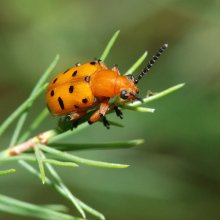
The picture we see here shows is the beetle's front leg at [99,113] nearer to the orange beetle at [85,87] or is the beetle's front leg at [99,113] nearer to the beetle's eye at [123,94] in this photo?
the beetle's eye at [123,94]

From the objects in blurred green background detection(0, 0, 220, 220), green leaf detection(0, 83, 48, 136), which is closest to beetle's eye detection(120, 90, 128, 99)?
green leaf detection(0, 83, 48, 136)

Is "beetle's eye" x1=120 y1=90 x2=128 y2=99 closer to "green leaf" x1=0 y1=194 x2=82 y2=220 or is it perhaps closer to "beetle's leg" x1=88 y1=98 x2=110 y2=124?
"beetle's leg" x1=88 y1=98 x2=110 y2=124

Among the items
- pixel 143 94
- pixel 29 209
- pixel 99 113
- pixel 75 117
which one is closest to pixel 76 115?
pixel 75 117

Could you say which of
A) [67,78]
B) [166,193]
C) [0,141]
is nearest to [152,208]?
[166,193]

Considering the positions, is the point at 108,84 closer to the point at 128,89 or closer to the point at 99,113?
the point at 128,89

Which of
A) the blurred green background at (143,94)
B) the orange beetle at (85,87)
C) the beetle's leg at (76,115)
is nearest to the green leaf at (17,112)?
the beetle's leg at (76,115)

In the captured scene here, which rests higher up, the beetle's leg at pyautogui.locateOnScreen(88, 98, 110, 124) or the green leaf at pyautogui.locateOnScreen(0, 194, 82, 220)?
the beetle's leg at pyautogui.locateOnScreen(88, 98, 110, 124)
